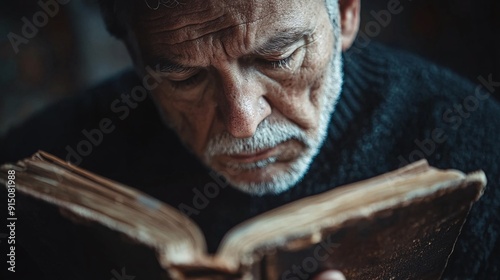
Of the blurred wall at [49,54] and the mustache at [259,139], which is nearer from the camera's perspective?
the mustache at [259,139]

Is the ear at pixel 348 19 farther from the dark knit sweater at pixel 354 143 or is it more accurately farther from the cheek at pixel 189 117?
the cheek at pixel 189 117

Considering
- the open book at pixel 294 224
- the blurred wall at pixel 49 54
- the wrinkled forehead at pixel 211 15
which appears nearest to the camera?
the open book at pixel 294 224

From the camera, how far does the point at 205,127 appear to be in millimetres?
994

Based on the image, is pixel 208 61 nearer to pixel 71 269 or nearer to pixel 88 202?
pixel 88 202

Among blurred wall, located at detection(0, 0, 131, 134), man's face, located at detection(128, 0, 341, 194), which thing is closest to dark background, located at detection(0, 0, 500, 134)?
blurred wall, located at detection(0, 0, 131, 134)

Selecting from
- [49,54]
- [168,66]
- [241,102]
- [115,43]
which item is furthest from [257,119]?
[49,54]

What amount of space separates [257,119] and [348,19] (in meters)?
0.26

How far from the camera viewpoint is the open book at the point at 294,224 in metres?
0.74

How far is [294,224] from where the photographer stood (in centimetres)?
77

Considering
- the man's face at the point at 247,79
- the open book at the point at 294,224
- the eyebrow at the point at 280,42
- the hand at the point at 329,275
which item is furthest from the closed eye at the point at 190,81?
the hand at the point at 329,275

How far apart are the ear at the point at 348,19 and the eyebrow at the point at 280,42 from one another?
15 cm

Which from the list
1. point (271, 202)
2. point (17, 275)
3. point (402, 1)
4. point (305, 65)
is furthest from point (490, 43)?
point (17, 275)

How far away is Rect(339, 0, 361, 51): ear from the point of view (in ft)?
3.36

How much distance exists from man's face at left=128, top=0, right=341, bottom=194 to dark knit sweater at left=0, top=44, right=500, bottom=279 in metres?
0.04
